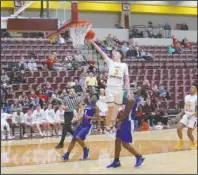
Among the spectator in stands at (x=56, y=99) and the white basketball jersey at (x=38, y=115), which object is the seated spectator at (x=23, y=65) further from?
the white basketball jersey at (x=38, y=115)

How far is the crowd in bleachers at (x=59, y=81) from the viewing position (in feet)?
51.9

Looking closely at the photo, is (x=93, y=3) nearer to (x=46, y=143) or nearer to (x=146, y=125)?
(x=146, y=125)

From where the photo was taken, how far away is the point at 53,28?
952cm

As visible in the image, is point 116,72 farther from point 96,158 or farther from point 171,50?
point 171,50

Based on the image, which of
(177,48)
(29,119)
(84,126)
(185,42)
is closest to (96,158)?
(84,126)

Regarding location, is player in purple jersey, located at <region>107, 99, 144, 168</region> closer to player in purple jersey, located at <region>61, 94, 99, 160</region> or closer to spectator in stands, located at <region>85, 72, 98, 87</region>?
player in purple jersey, located at <region>61, 94, 99, 160</region>

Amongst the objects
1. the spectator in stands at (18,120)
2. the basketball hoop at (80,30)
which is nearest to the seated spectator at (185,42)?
the spectator in stands at (18,120)

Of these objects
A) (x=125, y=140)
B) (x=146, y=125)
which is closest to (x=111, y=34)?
(x=146, y=125)

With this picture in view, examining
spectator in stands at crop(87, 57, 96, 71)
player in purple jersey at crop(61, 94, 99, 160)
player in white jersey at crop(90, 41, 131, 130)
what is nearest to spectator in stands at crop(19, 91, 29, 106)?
spectator in stands at crop(87, 57, 96, 71)

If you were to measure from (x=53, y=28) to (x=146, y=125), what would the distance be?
8.05 metres

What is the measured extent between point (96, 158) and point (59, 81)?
927 cm

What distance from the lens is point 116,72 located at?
863 cm

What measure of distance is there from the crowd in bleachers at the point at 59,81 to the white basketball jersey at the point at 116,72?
5.20m

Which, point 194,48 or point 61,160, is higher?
point 194,48
